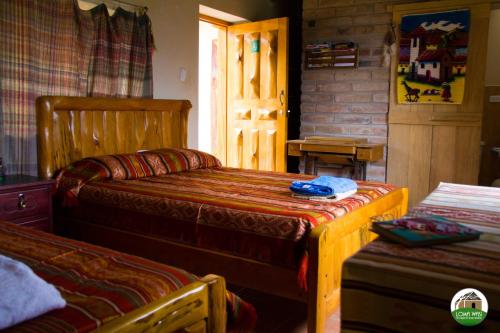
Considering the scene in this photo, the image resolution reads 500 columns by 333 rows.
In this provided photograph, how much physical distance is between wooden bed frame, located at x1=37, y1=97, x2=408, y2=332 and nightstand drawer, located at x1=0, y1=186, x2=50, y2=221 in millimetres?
269

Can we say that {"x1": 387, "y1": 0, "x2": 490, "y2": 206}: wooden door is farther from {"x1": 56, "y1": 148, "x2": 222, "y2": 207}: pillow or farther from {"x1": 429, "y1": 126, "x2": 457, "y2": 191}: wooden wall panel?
{"x1": 56, "y1": 148, "x2": 222, "y2": 207}: pillow

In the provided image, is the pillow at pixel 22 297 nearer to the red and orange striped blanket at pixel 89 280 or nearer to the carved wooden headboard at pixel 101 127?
the red and orange striped blanket at pixel 89 280

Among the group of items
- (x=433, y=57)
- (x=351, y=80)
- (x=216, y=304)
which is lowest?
(x=216, y=304)

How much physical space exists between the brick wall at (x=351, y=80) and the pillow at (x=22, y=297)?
4068 millimetres

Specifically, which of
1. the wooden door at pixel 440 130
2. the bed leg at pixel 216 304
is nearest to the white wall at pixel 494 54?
the wooden door at pixel 440 130

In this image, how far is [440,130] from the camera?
4.39 m

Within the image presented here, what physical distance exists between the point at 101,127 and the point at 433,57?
3028mm

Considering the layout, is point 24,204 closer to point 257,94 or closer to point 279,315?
point 279,315

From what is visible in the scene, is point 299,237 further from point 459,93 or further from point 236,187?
point 459,93

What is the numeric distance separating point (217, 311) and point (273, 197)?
1.29 metres

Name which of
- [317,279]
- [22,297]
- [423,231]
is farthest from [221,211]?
[22,297]

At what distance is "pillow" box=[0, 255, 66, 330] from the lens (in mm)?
1003

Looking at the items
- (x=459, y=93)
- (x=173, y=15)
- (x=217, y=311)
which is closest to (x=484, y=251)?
(x=217, y=311)

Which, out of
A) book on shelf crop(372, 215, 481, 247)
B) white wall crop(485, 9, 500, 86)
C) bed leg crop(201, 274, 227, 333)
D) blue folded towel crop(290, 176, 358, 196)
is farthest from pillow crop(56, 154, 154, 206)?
white wall crop(485, 9, 500, 86)
